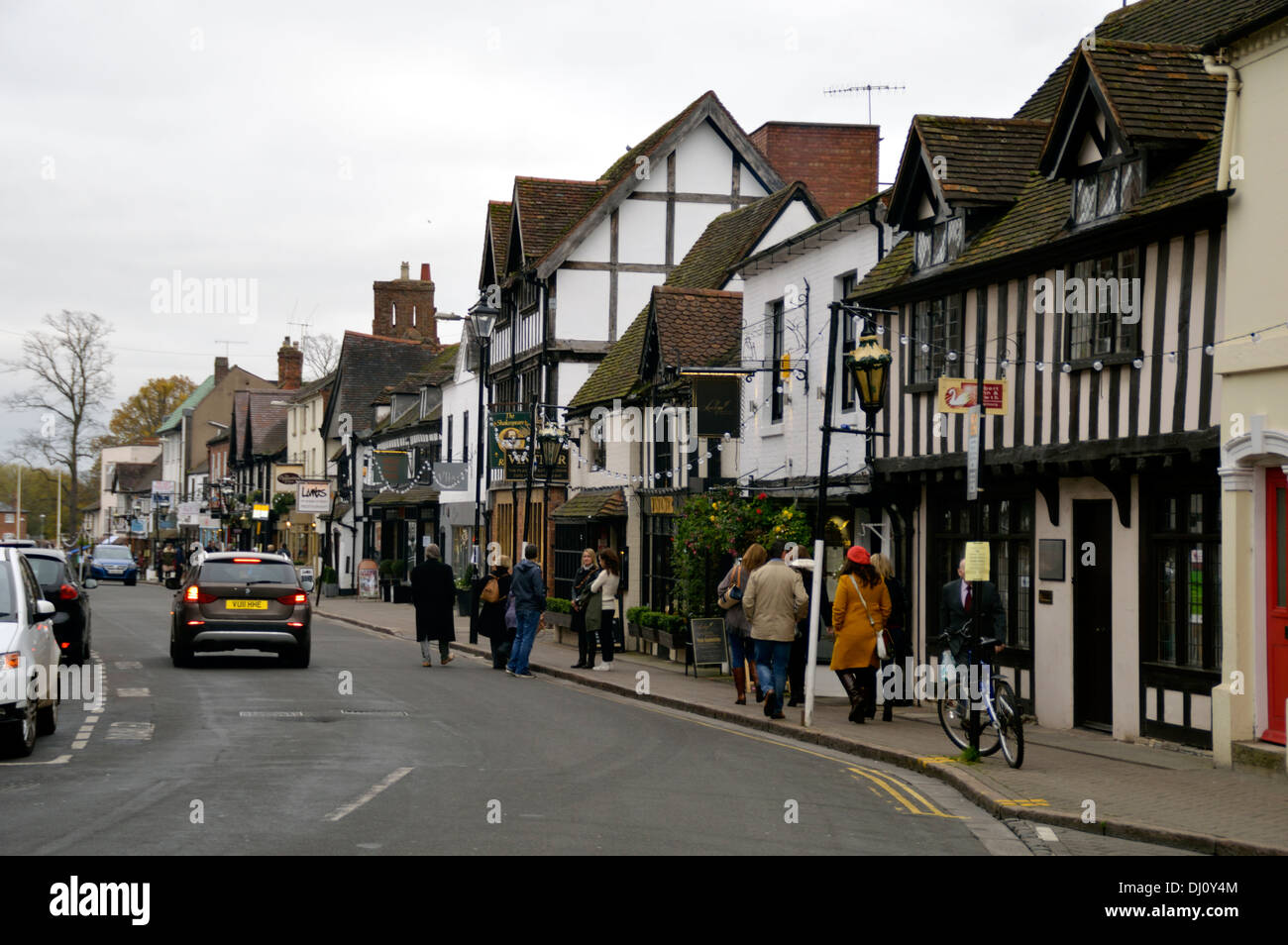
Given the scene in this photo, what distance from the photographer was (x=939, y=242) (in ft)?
62.4

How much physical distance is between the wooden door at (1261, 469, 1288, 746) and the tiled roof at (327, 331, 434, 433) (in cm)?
5235

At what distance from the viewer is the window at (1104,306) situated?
15117 millimetres

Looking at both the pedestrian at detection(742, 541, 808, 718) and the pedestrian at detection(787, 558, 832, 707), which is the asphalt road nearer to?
the pedestrian at detection(742, 541, 808, 718)

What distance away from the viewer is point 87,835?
8.70 metres

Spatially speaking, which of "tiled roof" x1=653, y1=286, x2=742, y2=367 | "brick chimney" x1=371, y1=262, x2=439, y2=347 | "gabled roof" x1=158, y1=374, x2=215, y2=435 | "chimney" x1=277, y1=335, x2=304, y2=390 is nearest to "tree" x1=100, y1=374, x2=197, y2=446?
"gabled roof" x1=158, y1=374, x2=215, y2=435

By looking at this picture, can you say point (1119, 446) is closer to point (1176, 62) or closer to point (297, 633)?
point (1176, 62)

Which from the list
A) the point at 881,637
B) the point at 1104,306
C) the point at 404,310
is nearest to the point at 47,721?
the point at 881,637

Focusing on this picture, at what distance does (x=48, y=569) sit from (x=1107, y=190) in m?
14.4

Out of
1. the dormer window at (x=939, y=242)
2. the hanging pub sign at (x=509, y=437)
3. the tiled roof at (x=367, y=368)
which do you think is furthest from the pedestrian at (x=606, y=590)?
the tiled roof at (x=367, y=368)

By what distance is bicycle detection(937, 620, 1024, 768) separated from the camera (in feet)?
42.5

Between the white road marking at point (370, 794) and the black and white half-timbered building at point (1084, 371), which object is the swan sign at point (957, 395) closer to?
the black and white half-timbered building at point (1084, 371)

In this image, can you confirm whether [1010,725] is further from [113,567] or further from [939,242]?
[113,567]
